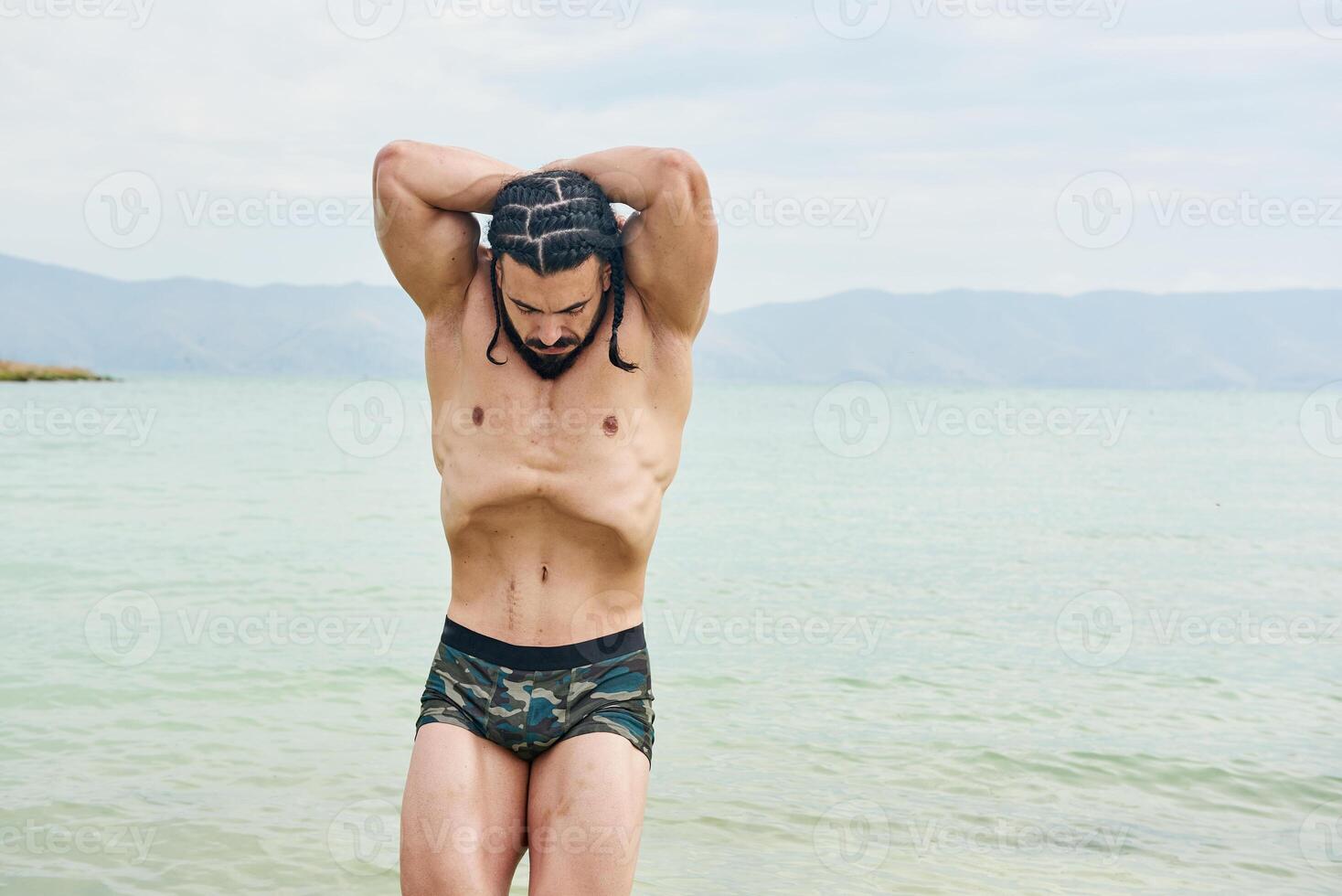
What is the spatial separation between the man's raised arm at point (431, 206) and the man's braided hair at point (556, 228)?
0.10 metres

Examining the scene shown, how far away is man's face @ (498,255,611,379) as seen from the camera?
345 cm

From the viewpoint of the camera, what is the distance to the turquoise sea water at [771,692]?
21.6 ft

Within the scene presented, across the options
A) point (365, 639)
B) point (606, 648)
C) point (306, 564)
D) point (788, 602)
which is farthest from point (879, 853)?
point (306, 564)

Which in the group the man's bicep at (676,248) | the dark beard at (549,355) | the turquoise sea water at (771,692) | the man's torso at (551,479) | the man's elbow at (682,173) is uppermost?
the man's elbow at (682,173)

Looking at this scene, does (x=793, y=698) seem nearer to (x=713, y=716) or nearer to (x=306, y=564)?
(x=713, y=716)

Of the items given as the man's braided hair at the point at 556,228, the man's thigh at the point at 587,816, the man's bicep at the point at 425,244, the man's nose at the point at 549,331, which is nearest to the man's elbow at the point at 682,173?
the man's braided hair at the point at 556,228

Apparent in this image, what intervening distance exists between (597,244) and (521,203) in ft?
0.74

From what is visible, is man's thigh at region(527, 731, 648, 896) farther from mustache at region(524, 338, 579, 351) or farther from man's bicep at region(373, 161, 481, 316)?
man's bicep at region(373, 161, 481, 316)

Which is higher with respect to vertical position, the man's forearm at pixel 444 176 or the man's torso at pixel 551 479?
the man's forearm at pixel 444 176

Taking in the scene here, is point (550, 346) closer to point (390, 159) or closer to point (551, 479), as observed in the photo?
point (551, 479)

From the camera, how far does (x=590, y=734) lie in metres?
3.44

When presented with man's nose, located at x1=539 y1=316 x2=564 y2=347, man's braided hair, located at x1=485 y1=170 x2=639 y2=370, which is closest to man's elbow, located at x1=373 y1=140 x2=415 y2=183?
man's braided hair, located at x1=485 y1=170 x2=639 y2=370

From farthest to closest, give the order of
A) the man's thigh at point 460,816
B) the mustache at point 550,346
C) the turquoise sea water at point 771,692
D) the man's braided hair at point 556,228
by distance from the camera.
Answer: the turquoise sea water at point 771,692, the mustache at point 550,346, the man's braided hair at point 556,228, the man's thigh at point 460,816

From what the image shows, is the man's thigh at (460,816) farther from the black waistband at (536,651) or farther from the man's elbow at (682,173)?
the man's elbow at (682,173)
